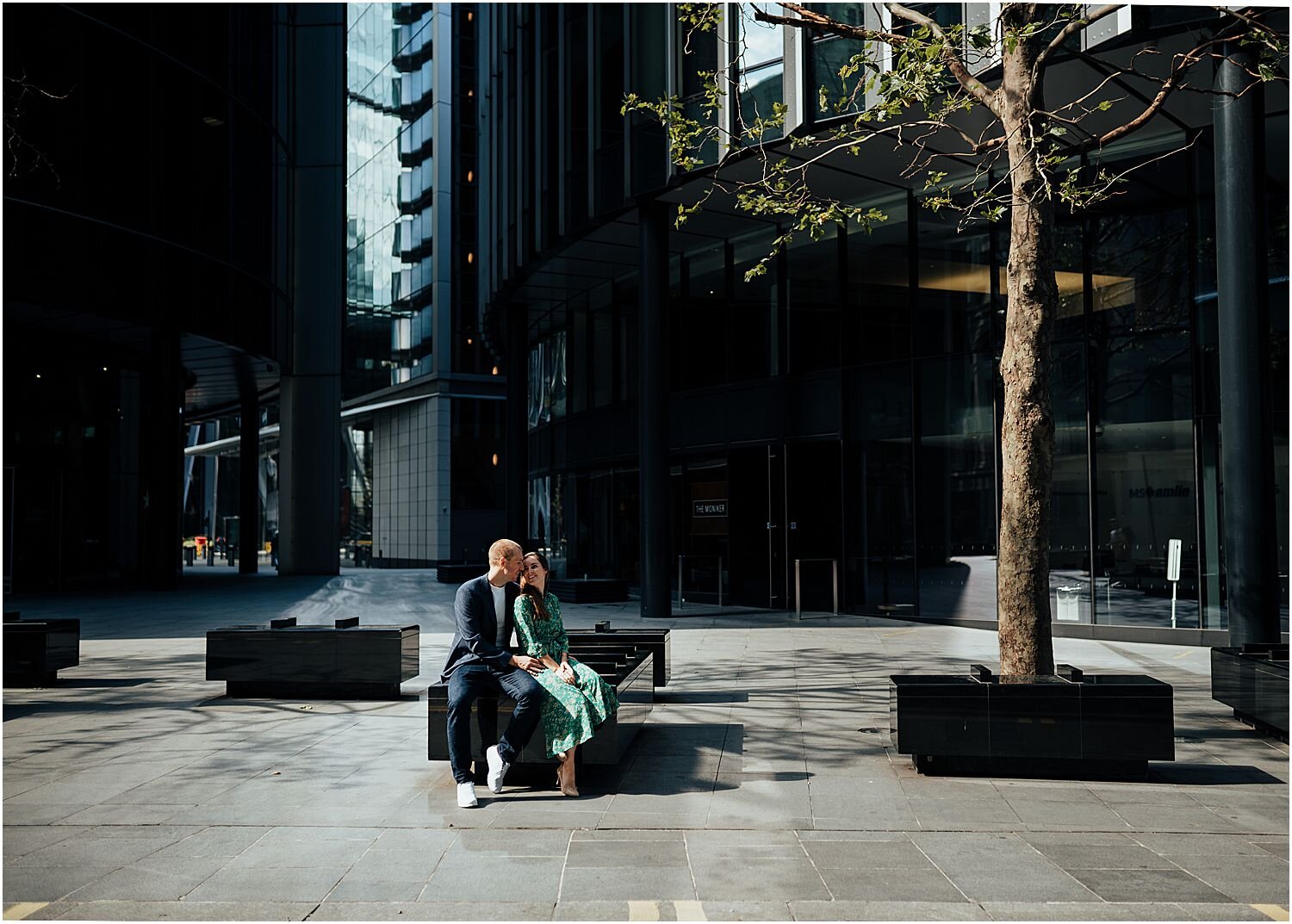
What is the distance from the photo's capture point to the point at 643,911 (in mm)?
4797

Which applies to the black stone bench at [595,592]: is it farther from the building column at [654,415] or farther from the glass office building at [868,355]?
the building column at [654,415]

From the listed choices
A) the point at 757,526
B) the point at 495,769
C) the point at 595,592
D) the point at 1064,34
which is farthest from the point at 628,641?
the point at 595,592

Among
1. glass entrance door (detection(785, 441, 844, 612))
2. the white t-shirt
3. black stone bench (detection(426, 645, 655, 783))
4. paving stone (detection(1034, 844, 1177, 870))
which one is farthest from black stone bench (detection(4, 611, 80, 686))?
glass entrance door (detection(785, 441, 844, 612))

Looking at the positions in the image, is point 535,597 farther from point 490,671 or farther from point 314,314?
point 314,314

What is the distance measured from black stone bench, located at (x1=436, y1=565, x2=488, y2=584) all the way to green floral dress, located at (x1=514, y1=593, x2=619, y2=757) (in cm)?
2305

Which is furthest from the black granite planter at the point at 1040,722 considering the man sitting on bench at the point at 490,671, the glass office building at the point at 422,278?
the glass office building at the point at 422,278

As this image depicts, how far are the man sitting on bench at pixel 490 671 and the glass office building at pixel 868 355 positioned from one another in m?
9.74

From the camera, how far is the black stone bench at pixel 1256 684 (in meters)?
8.40

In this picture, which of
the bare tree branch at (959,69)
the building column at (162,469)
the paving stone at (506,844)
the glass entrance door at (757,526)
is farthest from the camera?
the building column at (162,469)

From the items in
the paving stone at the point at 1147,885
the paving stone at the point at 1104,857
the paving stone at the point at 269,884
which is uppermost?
the paving stone at the point at 269,884

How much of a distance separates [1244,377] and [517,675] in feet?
32.4

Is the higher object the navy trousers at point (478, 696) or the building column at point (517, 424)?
the building column at point (517, 424)

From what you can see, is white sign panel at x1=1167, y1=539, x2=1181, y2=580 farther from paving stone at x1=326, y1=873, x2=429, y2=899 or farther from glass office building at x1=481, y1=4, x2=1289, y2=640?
paving stone at x1=326, y1=873, x2=429, y2=899

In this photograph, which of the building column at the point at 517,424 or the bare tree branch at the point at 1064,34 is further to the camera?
the building column at the point at 517,424
